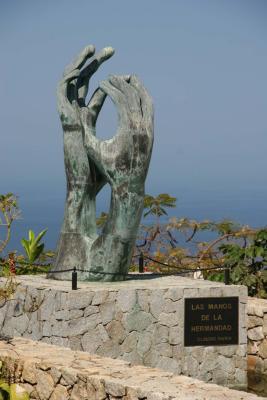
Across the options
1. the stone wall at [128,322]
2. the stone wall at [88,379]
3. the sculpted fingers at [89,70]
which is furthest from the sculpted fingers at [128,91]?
the stone wall at [88,379]

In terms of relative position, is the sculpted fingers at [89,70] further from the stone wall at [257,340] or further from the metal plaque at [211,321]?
the stone wall at [257,340]

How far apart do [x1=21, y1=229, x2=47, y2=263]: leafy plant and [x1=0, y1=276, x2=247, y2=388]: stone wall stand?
2848mm

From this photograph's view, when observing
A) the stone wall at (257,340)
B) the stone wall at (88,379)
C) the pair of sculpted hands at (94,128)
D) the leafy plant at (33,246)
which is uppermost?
the pair of sculpted hands at (94,128)

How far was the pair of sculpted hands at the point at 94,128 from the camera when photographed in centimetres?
1104

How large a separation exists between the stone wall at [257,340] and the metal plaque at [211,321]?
0.65m

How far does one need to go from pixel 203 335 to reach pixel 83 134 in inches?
113

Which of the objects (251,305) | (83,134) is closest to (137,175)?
(83,134)

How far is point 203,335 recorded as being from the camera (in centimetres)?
1098

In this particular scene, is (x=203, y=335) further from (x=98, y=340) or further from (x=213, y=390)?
(x=213, y=390)

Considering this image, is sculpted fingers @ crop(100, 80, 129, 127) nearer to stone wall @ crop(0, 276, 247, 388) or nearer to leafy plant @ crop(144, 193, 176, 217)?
stone wall @ crop(0, 276, 247, 388)

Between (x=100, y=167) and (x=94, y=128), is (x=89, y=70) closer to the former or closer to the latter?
(x=94, y=128)

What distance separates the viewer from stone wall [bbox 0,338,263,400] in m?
6.69

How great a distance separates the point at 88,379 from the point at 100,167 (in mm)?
4518

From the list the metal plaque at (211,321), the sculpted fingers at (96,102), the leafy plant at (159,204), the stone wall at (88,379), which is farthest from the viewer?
the leafy plant at (159,204)
